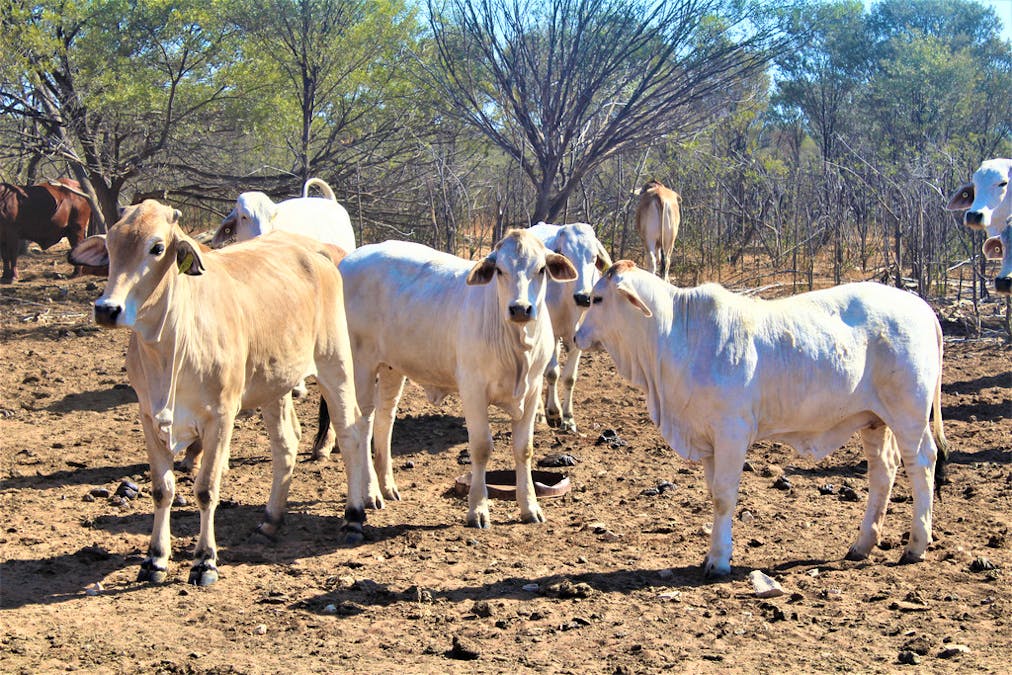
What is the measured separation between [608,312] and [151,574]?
8.65ft

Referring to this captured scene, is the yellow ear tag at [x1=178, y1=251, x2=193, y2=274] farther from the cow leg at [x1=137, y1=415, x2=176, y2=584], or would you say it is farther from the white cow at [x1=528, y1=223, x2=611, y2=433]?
the white cow at [x1=528, y1=223, x2=611, y2=433]

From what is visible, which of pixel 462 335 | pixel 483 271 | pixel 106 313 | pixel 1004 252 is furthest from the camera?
pixel 1004 252

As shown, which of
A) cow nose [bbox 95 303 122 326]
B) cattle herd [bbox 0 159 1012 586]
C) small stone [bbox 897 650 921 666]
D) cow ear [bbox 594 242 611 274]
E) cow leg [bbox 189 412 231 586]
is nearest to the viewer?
small stone [bbox 897 650 921 666]

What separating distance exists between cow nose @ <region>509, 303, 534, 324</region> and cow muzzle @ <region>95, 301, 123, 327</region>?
2092 millimetres

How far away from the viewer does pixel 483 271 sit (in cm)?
645

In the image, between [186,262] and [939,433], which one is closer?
[186,262]

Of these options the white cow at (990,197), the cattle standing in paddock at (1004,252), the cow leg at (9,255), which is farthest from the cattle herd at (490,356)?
the cow leg at (9,255)

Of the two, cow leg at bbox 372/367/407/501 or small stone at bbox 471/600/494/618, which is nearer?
small stone at bbox 471/600/494/618

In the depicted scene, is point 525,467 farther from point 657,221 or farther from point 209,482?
point 657,221

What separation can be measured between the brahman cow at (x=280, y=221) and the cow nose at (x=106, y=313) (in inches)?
175

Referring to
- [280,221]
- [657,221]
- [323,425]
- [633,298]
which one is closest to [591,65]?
[657,221]

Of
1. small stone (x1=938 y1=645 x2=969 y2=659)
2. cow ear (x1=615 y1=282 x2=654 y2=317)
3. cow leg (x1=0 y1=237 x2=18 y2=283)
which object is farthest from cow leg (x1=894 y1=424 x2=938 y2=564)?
cow leg (x1=0 y1=237 x2=18 y2=283)

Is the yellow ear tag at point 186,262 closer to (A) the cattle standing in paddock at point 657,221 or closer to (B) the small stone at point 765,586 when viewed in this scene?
(B) the small stone at point 765,586

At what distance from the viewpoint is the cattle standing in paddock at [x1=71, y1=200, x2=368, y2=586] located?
17.1 feet
